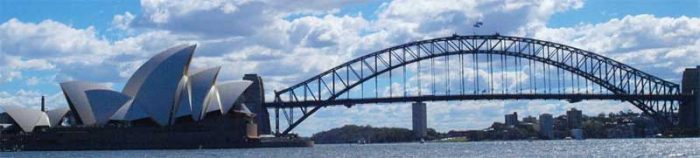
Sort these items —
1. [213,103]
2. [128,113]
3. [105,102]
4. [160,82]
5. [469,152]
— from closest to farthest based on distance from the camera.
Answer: [469,152] < [160,82] < [128,113] < [213,103] < [105,102]

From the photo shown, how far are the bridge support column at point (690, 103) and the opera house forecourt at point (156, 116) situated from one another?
38.9 meters

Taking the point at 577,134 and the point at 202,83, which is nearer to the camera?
the point at 202,83

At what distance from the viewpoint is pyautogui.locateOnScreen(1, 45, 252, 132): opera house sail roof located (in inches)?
3930

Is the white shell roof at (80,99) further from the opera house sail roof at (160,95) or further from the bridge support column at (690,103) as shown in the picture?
the bridge support column at (690,103)

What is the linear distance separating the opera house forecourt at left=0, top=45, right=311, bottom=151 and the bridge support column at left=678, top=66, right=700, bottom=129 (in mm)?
38888

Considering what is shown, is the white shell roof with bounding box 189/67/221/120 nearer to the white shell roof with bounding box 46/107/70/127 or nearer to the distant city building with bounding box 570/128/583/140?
the white shell roof with bounding box 46/107/70/127

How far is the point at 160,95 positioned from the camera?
3979 inches

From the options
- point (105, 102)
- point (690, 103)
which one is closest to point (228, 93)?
point (105, 102)

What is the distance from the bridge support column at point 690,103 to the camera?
127 m

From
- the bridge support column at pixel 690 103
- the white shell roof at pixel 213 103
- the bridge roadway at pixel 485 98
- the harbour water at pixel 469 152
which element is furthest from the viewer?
the bridge support column at pixel 690 103

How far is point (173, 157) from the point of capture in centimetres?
7894

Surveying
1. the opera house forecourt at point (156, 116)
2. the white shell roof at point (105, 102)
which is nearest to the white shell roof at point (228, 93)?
the opera house forecourt at point (156, 116)

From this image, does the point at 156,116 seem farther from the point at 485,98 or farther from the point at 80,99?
the point at 485,98

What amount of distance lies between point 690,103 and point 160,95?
53871 mm
